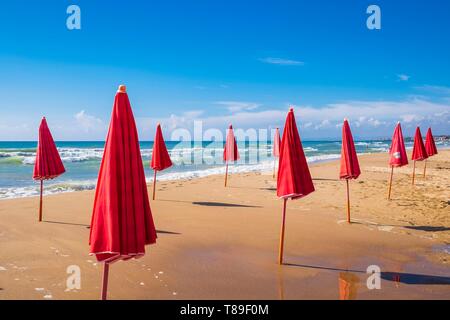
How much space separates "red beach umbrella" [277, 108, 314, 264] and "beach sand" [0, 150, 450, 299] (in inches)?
56.2

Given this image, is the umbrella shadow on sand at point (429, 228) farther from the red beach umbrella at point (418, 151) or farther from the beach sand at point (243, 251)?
the red beach umbrella at point (418, 151)

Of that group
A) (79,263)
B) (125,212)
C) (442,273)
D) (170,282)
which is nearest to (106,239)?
(125,212)

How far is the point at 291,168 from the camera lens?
Answer: 5918mm

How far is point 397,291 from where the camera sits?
17.1 feet

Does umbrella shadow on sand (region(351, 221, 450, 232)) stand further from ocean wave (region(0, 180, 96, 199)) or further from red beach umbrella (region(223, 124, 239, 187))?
ocean wave (region(0, 180, 96, 199))

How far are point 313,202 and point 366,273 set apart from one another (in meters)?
6.24

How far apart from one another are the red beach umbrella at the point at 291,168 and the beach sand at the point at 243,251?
1.43 m

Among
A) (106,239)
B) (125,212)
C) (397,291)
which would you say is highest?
(125,212)

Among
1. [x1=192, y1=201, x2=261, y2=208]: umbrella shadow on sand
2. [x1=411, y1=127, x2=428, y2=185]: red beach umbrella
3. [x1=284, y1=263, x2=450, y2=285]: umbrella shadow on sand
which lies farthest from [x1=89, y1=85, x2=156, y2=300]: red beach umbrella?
[x1=411, y1=127, x2=428, y2=185]: red beach umbrella

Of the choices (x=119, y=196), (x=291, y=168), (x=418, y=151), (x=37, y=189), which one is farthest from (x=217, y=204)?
(x=418, y=151)

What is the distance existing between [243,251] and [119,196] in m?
4.21

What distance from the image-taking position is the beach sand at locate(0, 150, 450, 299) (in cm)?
524

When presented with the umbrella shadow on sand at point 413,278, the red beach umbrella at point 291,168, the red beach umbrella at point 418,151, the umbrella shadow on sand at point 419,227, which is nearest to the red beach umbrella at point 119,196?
the red beach umbrella at point 291,168
